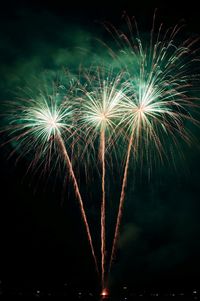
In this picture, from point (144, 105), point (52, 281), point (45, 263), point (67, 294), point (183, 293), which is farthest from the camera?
point (183, 293)

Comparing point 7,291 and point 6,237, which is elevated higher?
point 6,237

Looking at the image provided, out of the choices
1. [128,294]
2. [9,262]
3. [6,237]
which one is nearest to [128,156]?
[6,237]

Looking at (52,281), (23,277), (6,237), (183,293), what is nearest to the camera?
(6,237)

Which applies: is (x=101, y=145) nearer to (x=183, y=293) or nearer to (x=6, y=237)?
(x=6, y=237)

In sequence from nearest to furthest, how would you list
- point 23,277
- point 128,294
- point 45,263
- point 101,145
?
point 101,145, point 23,277, point 45,263, point 128,294

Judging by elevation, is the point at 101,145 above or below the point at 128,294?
below

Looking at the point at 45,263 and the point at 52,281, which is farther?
the point at 52,281

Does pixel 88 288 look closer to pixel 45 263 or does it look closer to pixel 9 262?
pixel 45 263

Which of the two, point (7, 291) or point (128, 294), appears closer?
point (7, 291)

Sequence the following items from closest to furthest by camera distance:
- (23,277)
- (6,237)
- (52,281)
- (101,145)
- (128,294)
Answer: (101,145) < (6,237) < (23,277) < (52,281) < (128,294)

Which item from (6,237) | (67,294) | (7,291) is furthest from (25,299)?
(67,294)
